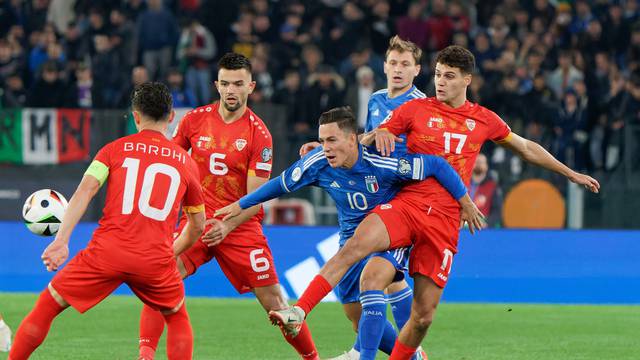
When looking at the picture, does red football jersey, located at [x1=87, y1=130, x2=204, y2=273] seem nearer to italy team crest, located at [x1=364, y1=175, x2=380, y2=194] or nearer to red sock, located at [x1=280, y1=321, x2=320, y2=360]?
italy team crest, located at [x1=364, y1=175, x2=380, y2=194]

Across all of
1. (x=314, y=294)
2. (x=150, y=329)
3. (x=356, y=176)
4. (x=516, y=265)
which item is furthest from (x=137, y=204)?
(x=516, y=265)

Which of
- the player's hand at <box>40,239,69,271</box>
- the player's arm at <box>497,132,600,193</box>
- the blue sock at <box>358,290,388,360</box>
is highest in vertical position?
the player's arm at <box>497,132,600,193</box>

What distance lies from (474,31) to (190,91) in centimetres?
527

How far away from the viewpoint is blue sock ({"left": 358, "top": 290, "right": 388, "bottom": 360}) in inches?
316

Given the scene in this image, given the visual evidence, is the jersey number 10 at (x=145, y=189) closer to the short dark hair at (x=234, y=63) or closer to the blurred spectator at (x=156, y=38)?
the short dark hair at (x=234, y=63)

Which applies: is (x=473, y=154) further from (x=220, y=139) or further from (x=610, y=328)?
(x=610, y=328)

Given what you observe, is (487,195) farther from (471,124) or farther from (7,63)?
(7,63)

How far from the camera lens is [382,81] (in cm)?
1833

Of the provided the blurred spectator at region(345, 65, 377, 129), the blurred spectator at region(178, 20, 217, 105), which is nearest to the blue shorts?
the blurred spectator at region(345, 65, 377, 129)

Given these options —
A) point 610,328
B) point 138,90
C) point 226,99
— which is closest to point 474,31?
point 610,328

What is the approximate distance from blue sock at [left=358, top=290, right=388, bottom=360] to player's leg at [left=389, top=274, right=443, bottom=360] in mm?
220

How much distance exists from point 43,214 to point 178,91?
9483mm

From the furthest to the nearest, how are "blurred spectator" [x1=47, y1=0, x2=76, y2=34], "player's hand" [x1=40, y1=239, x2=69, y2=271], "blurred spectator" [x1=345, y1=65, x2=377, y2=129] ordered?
"blurred spectator" [x1=47, y1=0, x2=76, y2=34]
"blurred spectator" [x1=345, y1=65, x2=377, y2=129]
"player's hand" [x1=40, y1=239, x2=69, y2=271]

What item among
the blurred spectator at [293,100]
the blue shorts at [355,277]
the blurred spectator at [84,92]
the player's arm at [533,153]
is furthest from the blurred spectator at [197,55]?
the player's arm at [533,153]
